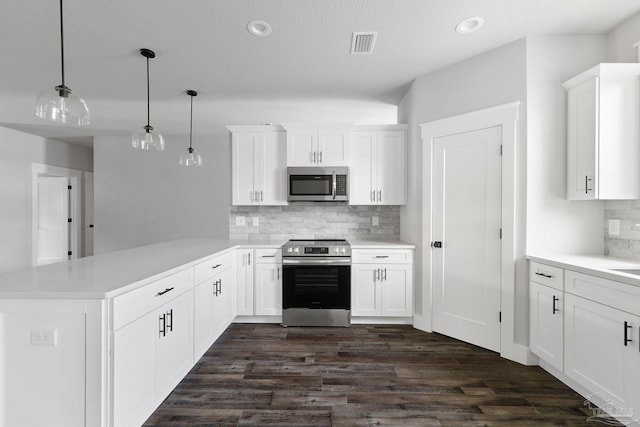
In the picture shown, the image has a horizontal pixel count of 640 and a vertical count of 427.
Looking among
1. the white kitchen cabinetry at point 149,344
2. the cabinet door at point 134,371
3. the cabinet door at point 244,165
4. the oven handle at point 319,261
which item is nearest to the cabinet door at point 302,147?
the cabinet door at point 244,165

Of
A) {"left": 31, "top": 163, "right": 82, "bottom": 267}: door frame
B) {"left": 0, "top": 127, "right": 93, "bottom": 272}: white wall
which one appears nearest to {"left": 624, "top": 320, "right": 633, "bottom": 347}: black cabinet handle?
A: {"left": 0, "top": 127, "right": 93, "bottom": 272}: white wall

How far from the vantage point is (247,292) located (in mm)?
3400

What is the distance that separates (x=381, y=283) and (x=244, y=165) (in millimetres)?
2167

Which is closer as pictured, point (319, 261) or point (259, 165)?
point (319, 261)

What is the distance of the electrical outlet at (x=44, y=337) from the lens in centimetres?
139

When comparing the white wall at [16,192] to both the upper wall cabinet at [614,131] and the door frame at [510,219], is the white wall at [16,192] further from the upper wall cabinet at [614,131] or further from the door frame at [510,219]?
the upper wall cabinet at [614,131]

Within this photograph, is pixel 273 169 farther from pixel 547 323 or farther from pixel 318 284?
pixel 547 323

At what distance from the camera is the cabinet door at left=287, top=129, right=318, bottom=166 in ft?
12.1

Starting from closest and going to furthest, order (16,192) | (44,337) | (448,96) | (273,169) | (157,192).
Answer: (44,337)
(448,96)
(273,169)
(16,192)
(157,192)

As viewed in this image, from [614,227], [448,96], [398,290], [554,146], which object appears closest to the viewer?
[614,227]

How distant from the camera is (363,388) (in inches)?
85.1

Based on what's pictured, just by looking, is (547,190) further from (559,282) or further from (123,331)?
(123,331)

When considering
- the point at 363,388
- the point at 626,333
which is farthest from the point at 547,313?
the point at 363,388

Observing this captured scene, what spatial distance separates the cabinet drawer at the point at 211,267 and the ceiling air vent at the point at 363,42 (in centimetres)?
219
